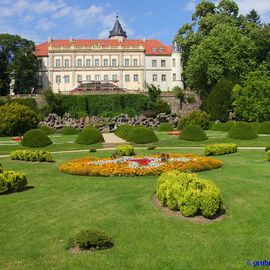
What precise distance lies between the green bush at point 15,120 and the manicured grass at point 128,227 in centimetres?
2610

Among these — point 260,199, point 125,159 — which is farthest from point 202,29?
point 260,199

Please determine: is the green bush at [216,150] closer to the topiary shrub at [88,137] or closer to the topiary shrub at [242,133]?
the topiary shrub at [242,133]

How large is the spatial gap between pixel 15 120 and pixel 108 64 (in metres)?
42.1

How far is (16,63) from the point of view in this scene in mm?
67688

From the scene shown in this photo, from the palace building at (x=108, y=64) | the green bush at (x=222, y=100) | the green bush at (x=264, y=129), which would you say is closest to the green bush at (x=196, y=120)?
the green bush at (x=222, y=100)

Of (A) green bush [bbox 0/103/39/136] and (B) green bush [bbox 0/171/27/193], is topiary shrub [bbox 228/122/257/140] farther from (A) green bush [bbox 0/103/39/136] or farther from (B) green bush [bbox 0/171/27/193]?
(B) green bush [bbox 0/171/27/193]

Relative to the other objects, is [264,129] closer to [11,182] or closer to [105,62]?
[11,182]

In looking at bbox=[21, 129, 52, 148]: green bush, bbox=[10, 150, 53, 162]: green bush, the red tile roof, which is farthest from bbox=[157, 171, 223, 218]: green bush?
the red tile roof

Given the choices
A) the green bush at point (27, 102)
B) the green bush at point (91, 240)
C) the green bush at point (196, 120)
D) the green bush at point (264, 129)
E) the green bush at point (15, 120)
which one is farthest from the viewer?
the green bush at point (27, 102)

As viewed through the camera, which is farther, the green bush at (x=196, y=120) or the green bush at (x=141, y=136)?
the green bush at (x=196, y=120)

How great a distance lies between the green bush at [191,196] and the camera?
9.86 meters

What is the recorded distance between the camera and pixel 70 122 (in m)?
48.4

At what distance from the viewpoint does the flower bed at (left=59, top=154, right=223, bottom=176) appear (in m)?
15.5

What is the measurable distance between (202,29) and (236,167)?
154ft
